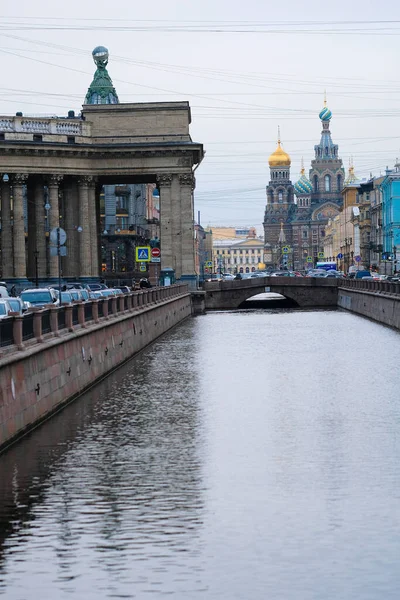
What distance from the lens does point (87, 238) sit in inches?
3932

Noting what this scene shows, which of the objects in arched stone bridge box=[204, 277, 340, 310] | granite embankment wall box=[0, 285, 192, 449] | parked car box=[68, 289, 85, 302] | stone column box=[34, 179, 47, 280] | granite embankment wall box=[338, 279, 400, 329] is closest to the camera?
granite embankment wall box=[0, 285, 192, 449]

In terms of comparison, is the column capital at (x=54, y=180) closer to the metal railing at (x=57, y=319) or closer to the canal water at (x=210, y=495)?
the metal railing at (x=57, y=319)

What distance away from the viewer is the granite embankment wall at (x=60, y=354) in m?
27.2

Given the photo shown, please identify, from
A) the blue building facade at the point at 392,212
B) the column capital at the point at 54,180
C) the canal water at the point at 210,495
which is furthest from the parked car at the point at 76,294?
the blue building facade at the point at 392,212

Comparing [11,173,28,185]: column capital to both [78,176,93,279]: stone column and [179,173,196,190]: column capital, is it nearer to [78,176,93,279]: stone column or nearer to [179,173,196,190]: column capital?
[78,176,93,279]: stone column

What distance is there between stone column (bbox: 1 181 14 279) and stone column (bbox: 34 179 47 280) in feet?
6.94

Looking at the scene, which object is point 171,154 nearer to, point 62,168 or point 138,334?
point 62,168

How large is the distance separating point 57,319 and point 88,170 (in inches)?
2505

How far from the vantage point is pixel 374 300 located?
7969cm

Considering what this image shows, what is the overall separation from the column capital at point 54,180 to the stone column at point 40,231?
61.0 inches

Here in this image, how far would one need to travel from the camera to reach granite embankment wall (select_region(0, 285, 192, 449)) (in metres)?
27.2

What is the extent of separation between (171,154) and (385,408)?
6553 cm

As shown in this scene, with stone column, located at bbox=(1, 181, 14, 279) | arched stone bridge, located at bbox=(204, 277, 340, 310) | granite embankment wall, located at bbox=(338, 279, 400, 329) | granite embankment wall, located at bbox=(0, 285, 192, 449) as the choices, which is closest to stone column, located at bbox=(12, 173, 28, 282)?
stone column, located at bbox=(1, 181, 14, 279)

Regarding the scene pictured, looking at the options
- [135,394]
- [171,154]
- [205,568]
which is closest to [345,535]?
[205,568]
